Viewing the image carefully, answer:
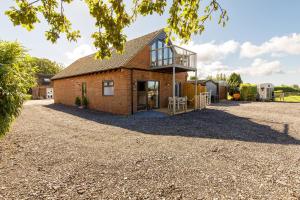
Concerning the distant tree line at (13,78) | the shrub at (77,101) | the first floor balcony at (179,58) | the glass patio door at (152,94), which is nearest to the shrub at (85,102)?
the shrub at (77,101)

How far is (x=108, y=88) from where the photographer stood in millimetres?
13695

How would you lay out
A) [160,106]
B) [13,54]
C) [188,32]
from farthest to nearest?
1. [160,106]
2. [13,54]
3. [188,32]

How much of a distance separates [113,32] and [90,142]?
375 centimetres

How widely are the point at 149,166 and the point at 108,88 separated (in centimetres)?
1050

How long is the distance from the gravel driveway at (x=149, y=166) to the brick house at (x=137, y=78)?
6069mm

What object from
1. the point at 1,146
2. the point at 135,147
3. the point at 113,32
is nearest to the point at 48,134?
the point at 1,146

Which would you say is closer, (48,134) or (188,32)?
(188,32)

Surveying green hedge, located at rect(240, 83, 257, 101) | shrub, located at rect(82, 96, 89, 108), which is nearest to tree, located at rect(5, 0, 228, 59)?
shrub, located at rect(82, 96, 89, 108)

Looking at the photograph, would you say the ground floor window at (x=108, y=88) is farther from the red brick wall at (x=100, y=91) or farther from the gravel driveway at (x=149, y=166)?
the gravel driveway at (x=149, y=166)

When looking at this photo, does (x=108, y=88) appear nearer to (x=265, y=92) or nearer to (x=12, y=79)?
(x=12, y=79)

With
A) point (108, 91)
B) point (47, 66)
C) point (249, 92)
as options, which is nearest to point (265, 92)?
point (249, 92)

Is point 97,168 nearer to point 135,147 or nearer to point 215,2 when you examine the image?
point 135,147

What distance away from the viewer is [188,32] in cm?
427

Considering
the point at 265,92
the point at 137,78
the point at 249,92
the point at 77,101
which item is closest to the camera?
the point at 137,78
